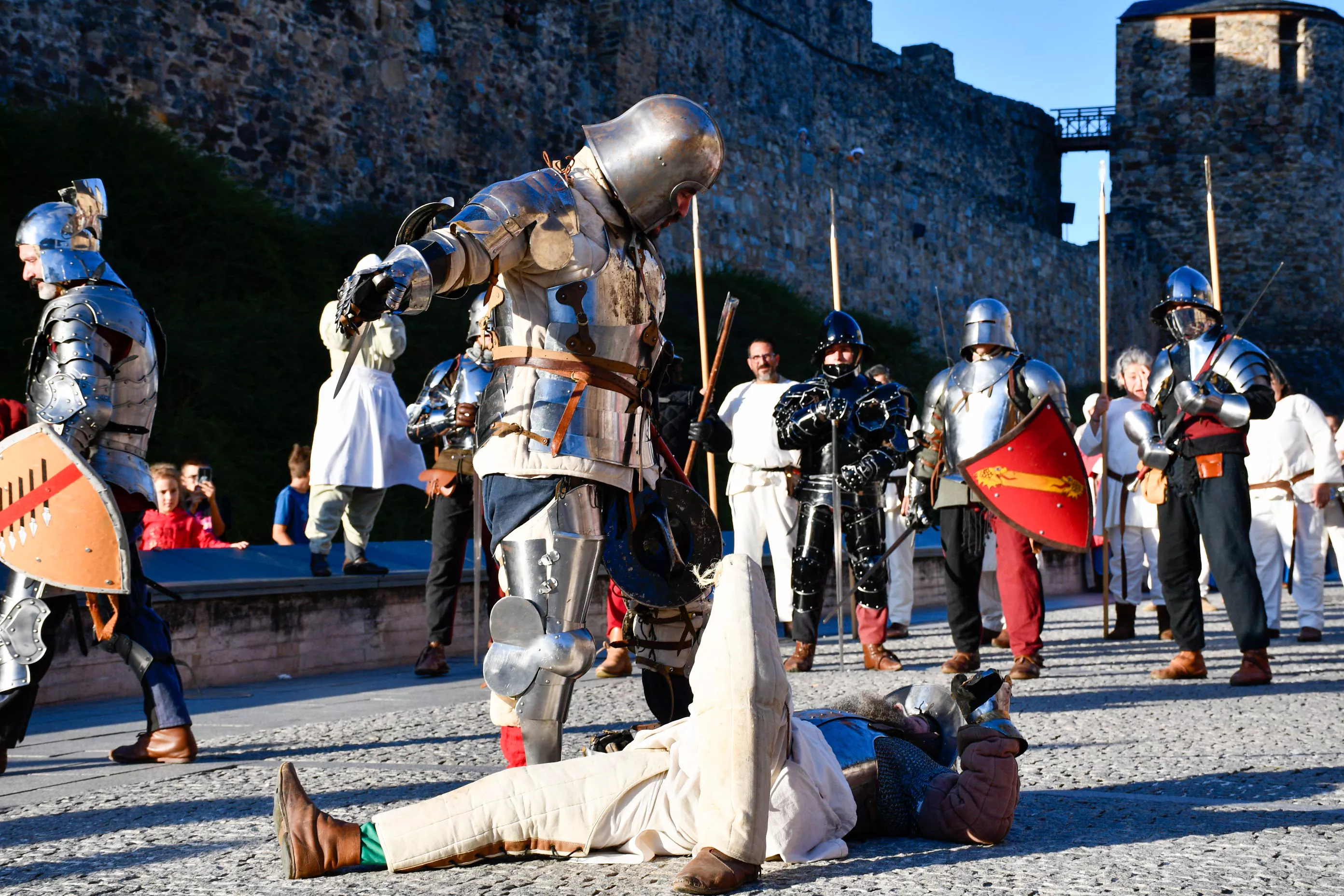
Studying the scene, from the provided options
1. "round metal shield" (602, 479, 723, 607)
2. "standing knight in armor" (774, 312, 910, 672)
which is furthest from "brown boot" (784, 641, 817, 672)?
"round metal shield" (602, 479, 723, 607)

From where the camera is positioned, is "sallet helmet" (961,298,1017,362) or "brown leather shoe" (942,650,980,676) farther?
"sallet helmet" (961,298,1017,362)

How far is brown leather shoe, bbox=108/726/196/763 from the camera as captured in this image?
438 centimetres

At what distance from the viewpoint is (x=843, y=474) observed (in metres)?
6.79

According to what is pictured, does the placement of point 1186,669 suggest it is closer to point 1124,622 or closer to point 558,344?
point 1124,622

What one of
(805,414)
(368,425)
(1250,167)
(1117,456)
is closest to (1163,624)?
(1117,456)

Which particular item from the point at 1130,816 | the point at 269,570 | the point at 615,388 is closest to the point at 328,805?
the point at 615,388

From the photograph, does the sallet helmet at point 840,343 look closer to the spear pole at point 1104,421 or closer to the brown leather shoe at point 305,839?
the spear pole at point 1104,421

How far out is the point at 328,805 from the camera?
3.62 m

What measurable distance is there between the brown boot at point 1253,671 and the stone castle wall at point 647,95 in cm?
908

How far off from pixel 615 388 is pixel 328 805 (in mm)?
1166

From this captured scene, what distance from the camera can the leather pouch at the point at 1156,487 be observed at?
6.27 meters

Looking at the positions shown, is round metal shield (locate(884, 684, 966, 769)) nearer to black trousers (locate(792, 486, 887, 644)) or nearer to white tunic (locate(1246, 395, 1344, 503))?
black trousers (locate(792, 486, 887, 644))

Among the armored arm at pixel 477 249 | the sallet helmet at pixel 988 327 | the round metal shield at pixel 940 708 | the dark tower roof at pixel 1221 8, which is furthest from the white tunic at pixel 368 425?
the dark tower roof at pixel 1221 8

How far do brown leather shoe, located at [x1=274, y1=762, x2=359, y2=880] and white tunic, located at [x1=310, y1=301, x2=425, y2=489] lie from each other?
15.1ft
